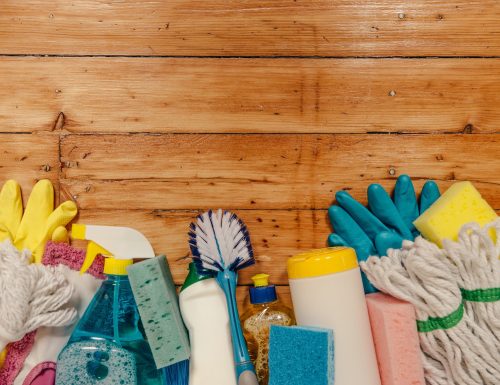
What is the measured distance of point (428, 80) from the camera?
32.3 inches

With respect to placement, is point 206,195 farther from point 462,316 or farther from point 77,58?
point 462,316

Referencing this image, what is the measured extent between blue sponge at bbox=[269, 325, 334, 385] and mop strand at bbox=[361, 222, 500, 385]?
0.41 feet

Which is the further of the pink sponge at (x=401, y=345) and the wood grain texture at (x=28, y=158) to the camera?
the wood grain texture at (x=28, y=158)

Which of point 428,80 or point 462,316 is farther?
point 428,80

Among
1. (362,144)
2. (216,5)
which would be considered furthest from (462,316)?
(216,5)

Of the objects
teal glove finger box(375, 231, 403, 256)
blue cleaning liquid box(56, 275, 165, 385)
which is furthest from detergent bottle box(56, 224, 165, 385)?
teal glove finger box(375, 231, 403, 256)

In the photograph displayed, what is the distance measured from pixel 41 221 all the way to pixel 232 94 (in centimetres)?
34

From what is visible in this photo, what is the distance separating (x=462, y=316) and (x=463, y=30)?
43cm

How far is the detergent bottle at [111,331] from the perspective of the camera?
0.73 metres

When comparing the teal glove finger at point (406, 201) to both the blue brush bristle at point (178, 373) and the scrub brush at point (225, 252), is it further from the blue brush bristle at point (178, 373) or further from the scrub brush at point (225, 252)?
the blue brush bristle at point (178, 373)

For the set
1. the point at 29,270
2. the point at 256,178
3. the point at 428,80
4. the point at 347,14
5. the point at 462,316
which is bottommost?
the point at 462,316

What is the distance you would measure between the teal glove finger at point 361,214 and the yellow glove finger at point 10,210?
479mm

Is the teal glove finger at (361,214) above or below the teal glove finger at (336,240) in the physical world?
above

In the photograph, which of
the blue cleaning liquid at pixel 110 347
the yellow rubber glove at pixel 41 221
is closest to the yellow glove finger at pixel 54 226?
the yellow rubber glove at pixel 41 221
